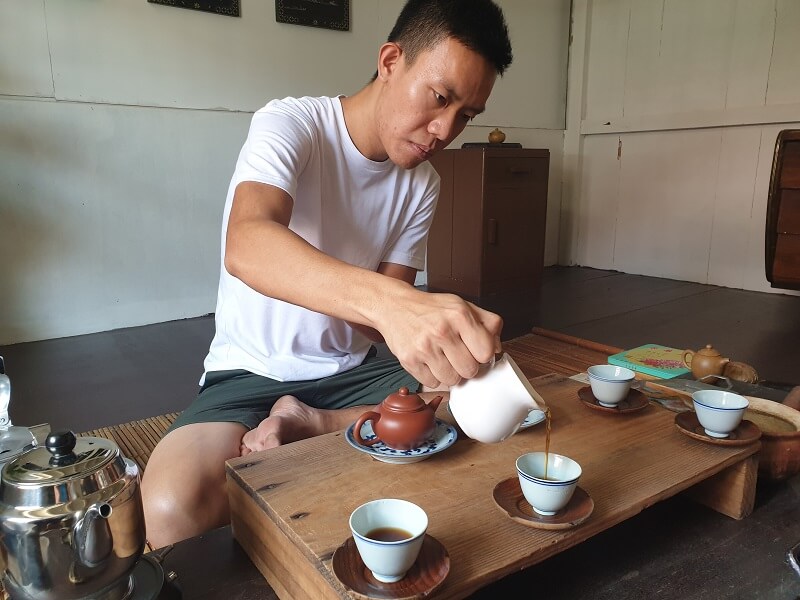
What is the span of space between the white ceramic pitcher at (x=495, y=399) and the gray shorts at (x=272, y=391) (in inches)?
24.3

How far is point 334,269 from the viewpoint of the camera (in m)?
0.85

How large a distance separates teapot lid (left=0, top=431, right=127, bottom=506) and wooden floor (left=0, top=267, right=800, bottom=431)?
4.83 ft

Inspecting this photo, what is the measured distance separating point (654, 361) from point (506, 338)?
92cm

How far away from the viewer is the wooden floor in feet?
7.06

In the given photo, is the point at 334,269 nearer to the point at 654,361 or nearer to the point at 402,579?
the point at 402,579

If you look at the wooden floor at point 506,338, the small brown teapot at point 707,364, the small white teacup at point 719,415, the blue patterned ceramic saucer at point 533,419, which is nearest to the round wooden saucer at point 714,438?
the small white teacup at point 719,415

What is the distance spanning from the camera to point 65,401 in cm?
214

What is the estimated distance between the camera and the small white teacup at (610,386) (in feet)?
3.51

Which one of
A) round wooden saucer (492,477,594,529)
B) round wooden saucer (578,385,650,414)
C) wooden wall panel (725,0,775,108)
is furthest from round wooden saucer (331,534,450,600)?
wooden wall panel (725,0,775,108)

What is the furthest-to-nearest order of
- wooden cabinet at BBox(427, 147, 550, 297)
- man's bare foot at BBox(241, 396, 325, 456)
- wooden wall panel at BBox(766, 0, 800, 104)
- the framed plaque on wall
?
wooden cabinet at BBox(427, 147, 550, 297) < wooden wall panel at BBox(766, 0, 800, 104) < the framed plaque on wall < man's bare foot at BBox(241, 396, 325, 456)

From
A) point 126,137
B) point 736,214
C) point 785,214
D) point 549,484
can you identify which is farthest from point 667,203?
point 549,484

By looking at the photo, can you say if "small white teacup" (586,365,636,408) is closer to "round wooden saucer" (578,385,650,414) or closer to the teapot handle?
"round wooden saucer" (578,385,650,414)

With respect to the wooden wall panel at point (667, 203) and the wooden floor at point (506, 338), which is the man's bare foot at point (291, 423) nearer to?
the wooden floor at point (506, 338)

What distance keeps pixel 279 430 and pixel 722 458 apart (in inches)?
30.3
